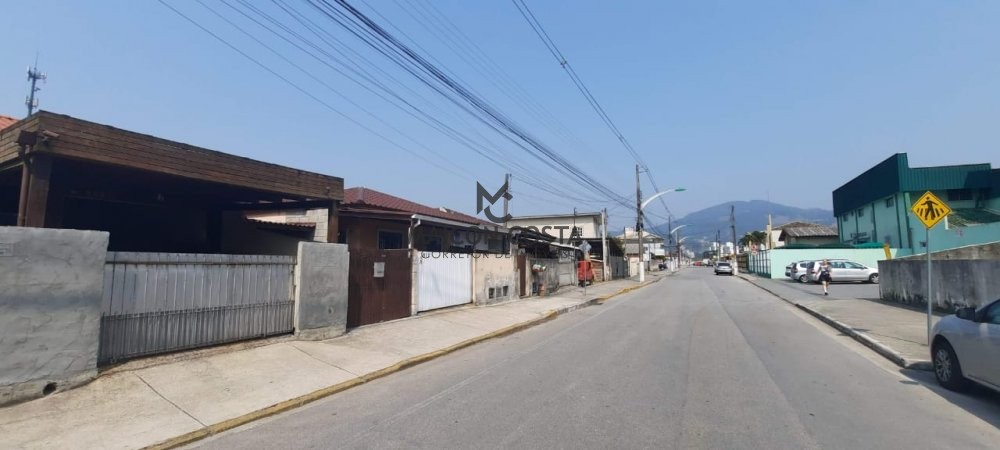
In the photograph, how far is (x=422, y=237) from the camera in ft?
63.2

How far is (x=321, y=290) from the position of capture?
10531 millimetres

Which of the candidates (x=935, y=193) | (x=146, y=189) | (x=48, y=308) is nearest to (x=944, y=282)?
(x=48, y=308)

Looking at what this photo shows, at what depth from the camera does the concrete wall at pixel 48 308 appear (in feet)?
20.3

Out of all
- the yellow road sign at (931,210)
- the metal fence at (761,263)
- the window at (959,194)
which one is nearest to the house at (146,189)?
the yellow road sign at (931,210)

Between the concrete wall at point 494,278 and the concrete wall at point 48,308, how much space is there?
11.7 meters

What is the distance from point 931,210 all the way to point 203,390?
42.2 feet

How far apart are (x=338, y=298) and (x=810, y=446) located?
28.7 ft

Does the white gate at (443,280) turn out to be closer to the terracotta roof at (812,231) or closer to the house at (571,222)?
the house at (571,222)

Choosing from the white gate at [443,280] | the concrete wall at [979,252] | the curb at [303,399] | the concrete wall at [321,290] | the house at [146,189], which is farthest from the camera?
the concrete wall at [979,252]

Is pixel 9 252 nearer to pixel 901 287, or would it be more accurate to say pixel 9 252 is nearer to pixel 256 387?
pixel 256 387

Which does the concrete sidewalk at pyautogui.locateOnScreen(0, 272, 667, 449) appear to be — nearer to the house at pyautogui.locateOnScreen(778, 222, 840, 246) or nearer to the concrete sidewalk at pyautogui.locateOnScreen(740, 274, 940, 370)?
the concrete sidewalk at pyautogui.locateOnScreen(740, 274, 940, 370)

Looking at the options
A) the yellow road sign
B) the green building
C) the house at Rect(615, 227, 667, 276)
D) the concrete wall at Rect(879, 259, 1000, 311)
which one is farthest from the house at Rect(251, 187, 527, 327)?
the house at Rect(615, 227, 667, 276)

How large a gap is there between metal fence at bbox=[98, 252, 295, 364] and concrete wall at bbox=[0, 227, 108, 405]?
1.44 ft

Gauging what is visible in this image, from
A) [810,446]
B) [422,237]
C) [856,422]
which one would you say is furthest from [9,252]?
[422,237]
